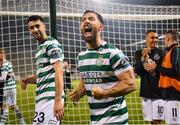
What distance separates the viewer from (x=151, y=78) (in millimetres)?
7438

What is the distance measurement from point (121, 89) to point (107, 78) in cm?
24

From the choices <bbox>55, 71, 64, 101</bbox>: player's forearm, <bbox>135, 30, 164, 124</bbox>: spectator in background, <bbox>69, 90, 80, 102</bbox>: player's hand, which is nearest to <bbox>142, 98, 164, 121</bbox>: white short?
<bbox>135, 30, 164, 124</bbox>: spectator in background

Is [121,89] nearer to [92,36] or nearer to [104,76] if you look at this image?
[104,76]

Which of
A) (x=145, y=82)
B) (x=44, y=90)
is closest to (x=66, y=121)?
(x=145, y=82)

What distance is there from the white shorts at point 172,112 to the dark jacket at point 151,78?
962mm

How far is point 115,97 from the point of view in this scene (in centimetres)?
369

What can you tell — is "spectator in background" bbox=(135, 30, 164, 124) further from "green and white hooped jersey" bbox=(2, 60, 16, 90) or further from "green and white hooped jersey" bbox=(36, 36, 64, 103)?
"green and white hooped jersey" bbox=(2, 60, 16, 90)

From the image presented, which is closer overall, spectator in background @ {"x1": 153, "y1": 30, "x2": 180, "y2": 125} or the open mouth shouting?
the open mouth shouting

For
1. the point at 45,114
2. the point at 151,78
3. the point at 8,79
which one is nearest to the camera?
the point at 45,114

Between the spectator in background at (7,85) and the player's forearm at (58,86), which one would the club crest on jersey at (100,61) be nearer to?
the player's forearm at (58,86)

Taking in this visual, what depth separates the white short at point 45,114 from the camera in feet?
16.2

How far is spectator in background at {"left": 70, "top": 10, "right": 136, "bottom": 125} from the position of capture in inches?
141

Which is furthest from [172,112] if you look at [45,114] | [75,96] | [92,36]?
[92,36]

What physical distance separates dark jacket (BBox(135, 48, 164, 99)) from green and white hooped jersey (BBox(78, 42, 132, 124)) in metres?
3.65
